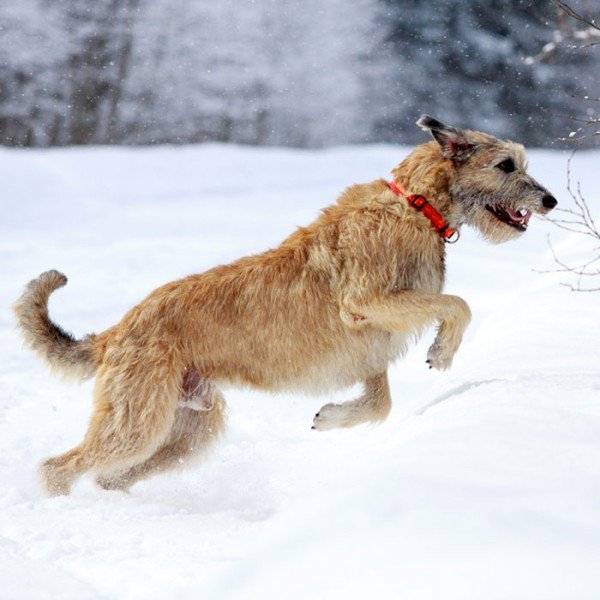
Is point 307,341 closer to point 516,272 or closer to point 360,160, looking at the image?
point 516,272

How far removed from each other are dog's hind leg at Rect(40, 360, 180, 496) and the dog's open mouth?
1947mm

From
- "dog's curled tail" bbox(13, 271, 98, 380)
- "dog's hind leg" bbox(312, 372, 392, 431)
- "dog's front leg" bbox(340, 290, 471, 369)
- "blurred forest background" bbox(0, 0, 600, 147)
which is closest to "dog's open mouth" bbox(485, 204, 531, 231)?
"dog's front leg" bbox(340, 290, 471, 369)

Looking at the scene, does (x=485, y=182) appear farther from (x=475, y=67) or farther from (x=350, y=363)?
(x=475, y=67)

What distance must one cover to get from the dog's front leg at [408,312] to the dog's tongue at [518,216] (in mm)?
629

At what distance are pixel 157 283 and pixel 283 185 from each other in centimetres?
920

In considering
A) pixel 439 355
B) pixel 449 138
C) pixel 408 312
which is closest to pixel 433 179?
pixel 449 138

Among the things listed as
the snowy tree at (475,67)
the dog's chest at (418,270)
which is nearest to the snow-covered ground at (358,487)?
the dog's chest at (418,270)

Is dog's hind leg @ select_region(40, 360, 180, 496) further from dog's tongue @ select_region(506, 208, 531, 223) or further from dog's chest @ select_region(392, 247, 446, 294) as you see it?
dog's tongue @ select_region(506, 208, 531, 223)

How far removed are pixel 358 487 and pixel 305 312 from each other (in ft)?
6.50

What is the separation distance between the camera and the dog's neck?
4371 mm

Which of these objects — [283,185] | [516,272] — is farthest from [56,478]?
[283,185]

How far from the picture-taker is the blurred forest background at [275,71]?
22.9m

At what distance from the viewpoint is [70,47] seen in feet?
73.8

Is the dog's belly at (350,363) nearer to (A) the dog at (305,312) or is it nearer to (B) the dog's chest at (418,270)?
(A) the dog at (305,312)
